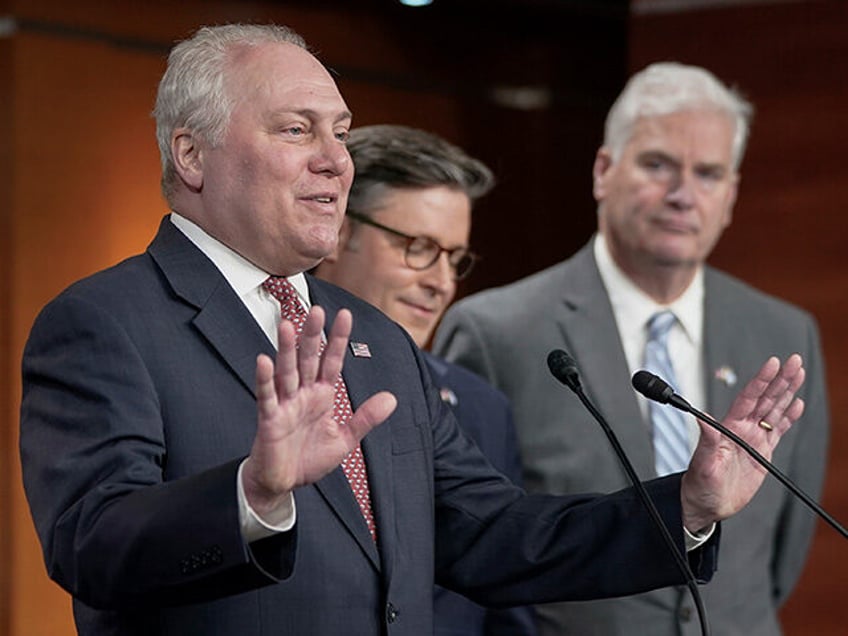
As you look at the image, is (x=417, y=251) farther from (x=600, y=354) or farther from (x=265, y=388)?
(x=265, y=388)

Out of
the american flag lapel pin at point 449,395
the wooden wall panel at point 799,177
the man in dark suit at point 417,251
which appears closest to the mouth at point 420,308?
the man in dark suit at point 417,251

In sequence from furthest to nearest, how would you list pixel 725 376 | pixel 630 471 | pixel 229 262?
pixel 725 376 → pixel 229 262 → pixel 630 471

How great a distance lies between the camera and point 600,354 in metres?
4.13

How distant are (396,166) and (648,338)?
0.83 meters

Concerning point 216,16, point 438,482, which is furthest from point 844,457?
point 438,482

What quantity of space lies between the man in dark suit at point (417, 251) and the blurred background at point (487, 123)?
171cm

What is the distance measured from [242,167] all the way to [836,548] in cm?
377

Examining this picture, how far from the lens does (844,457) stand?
5.90 metres

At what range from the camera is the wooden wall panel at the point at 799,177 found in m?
5.90

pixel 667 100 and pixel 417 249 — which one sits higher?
pixel 667 100

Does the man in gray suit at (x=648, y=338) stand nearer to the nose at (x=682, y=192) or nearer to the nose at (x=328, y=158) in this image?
the nose at (x=682, y=192)

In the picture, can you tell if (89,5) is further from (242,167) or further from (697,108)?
(242,167)

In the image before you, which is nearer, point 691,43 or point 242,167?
point 242,167

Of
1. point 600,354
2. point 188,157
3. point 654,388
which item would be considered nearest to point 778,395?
point 654,388
